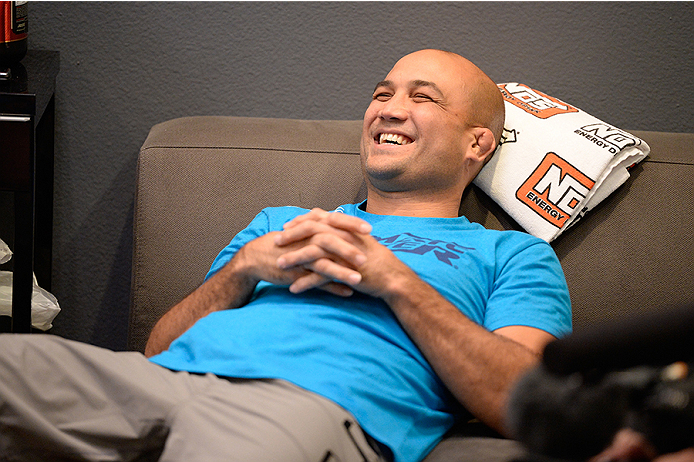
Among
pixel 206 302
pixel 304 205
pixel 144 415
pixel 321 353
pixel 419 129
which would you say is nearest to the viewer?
pixel 144 415

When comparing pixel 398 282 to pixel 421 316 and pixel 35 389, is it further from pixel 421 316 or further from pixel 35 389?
pixel 35 389

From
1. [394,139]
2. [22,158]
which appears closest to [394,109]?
[394,139]

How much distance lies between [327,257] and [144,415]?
36 cm

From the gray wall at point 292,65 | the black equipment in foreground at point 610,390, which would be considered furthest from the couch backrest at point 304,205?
the black equipment in foreground at point 610,390

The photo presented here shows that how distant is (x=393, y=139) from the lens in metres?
1.37

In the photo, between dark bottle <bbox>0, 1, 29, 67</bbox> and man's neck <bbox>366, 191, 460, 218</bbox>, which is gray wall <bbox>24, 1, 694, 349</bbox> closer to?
dark bottle <bbox>0, 1, 29, 67</bbox>

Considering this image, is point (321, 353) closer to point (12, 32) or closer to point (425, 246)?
point (425, 246)

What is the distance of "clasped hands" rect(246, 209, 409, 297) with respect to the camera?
1026 mm

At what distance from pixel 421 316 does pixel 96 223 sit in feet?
3.85

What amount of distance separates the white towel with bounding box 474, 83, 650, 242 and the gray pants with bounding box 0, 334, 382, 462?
681 mm

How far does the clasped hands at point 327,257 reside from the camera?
103cm

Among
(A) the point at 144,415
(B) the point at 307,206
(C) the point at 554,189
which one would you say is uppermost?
(C) the point at 554,189

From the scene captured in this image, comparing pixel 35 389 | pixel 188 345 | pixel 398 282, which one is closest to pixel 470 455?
pixel 398 282

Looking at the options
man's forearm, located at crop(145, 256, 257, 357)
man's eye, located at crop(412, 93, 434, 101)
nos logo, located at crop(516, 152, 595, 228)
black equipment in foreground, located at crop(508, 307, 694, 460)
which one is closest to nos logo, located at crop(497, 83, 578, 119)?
nos logo, located at crop(516, 152, 595, 228)
